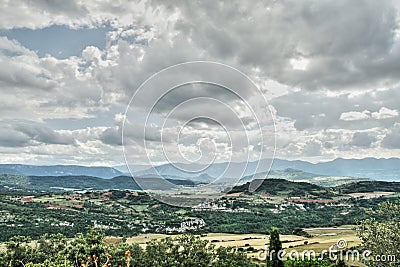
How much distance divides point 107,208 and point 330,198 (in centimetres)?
10812

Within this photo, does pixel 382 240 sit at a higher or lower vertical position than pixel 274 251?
higher

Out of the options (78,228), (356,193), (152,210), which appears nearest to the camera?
(78,228)

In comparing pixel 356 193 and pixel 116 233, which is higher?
pixel 356 193

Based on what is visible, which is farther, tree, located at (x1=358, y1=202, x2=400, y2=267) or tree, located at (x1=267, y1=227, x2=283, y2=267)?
tree, located at (x1=358, y1=202, x2=400, y2=267)

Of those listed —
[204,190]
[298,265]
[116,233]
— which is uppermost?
[204,190]

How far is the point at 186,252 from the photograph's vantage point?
46.8 meters

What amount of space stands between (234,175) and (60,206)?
137773 mm

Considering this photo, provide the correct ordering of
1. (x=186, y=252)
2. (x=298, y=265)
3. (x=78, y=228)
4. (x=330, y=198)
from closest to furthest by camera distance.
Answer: (x=298, y=265), (x=186, y=252), (x=78, y=228), (x=330, y=198)

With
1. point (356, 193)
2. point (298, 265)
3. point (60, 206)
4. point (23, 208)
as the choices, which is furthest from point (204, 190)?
point (356, 193)

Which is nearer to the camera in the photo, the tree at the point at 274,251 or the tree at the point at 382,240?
the tree at the point at 274,251

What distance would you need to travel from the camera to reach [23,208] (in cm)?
12838

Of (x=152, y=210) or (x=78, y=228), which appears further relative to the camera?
(x=152, y=210)

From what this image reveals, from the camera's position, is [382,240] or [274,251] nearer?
[274,251]

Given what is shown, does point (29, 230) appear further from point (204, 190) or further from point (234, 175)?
point (234, 175)
